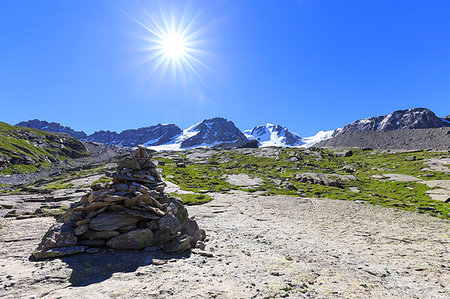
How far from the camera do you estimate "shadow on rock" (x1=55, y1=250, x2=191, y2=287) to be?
41.0 ft

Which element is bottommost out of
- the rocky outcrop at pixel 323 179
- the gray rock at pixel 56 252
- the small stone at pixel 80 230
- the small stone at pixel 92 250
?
the rocky outcrop at pixel 323 179

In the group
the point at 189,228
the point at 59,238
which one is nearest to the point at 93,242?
the point at 59,238

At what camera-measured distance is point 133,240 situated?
16438mm

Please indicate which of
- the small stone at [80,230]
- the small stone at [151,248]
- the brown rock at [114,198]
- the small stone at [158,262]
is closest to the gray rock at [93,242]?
the small stone at [80,230]

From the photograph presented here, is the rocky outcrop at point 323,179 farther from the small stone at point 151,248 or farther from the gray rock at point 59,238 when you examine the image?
the gray rock at point 59,238

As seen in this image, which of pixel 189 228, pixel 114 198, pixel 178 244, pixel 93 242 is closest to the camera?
pixel 93 242

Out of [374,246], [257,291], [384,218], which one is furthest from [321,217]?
[257,291]

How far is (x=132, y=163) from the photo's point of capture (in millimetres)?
22359

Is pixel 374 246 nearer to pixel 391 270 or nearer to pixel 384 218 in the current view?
pixel 391 270

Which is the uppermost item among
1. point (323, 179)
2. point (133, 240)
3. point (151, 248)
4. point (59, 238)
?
point (59, 238)

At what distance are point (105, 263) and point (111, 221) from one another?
3498 millimetres

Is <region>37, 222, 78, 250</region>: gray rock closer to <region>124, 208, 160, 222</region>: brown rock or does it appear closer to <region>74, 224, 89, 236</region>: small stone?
<region>74, 224, 89, 236</region>: small stone

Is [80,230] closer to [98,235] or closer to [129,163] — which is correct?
[98,235]

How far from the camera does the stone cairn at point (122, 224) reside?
15438 mm
